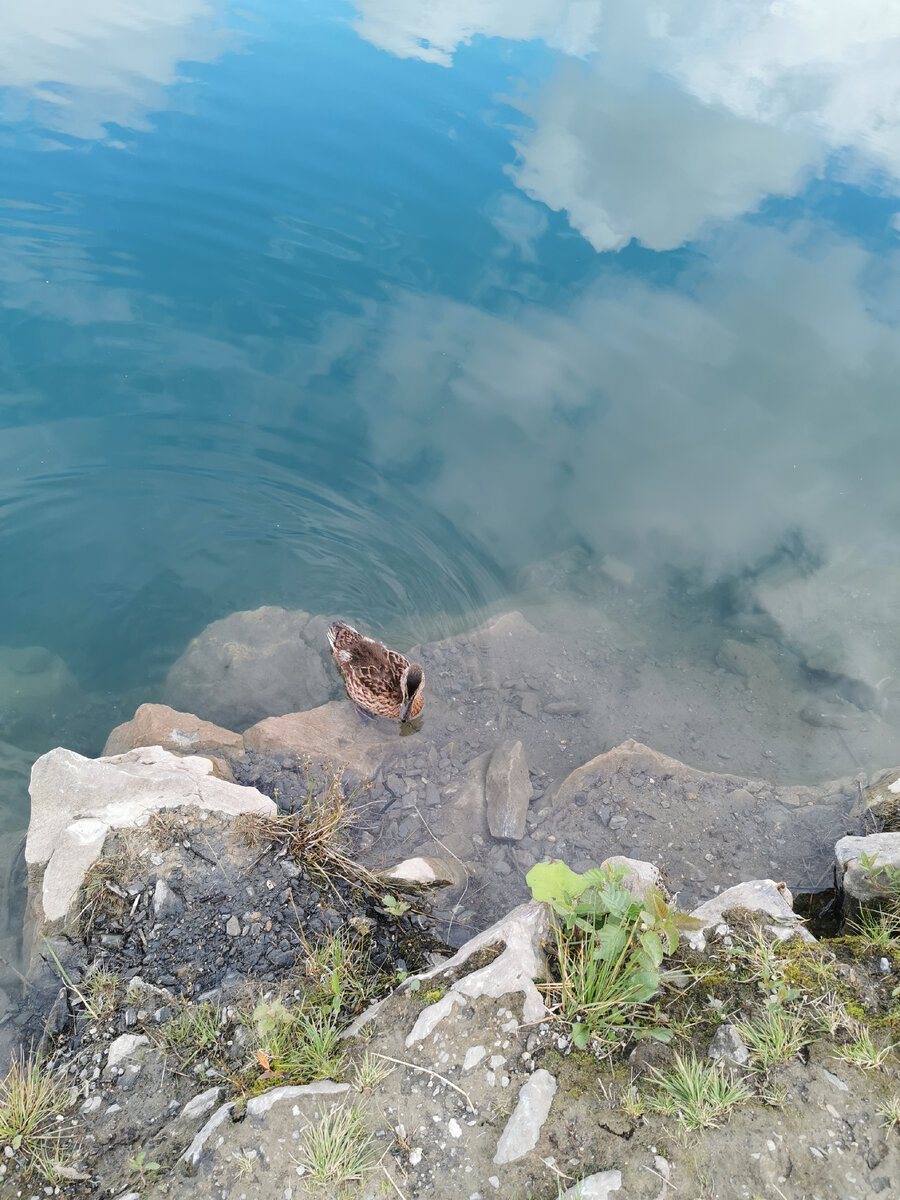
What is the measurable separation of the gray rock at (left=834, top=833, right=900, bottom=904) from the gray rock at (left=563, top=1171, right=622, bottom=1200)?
1.89 m

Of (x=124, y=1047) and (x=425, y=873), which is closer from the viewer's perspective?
(x=124, y=1047)

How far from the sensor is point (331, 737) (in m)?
5.18

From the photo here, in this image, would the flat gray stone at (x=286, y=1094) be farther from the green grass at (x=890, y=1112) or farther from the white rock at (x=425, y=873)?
the green grass at (x=890, y=1112)

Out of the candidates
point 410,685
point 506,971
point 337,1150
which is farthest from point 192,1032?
point 410,685

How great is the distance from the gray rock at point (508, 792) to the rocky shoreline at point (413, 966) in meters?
0.03

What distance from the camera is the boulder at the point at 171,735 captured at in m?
4.88

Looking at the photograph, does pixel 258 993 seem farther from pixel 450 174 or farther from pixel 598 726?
pixel 450 174

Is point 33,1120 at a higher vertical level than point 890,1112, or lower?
lower

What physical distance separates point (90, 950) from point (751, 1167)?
2767mm

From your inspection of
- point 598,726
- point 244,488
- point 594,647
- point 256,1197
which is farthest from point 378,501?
point 256,1197

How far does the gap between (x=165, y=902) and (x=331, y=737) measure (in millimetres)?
1839

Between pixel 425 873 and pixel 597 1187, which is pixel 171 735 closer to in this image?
pixel 425 873

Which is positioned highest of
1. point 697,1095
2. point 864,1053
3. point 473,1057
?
point 864,1053

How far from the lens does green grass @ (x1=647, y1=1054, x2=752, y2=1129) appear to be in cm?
238
